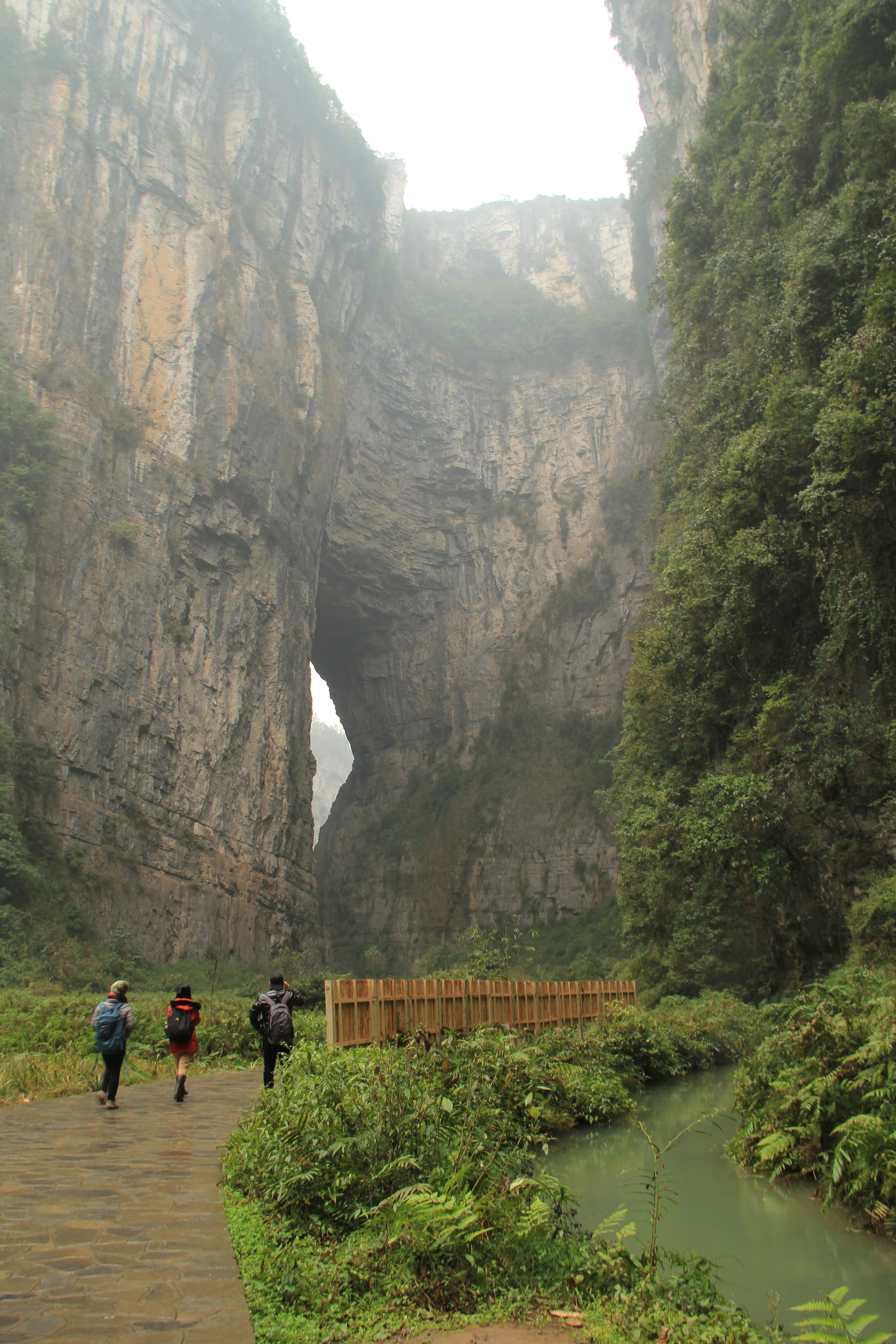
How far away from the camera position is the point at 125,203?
30.5 metres

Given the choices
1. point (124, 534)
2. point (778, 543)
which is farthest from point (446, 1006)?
point (124, 534)

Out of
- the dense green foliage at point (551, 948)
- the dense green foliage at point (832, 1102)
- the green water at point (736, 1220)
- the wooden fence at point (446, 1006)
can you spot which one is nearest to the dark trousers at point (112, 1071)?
the wooden fence at point (446, 1006)

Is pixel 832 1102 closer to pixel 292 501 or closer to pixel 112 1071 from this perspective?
pixel 112 1071

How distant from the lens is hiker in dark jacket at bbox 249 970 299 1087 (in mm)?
7625

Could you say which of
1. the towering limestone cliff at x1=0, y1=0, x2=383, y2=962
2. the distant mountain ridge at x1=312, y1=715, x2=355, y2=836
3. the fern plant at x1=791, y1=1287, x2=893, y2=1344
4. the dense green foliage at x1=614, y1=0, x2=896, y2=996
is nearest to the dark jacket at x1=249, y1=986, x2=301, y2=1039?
the fern plant at x1=791, y1=1287, x2=893, y2=1344

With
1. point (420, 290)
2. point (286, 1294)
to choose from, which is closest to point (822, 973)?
point (286, 1294)

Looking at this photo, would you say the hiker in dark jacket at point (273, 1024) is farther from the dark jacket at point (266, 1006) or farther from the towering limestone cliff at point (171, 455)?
the towering limestone cliff at point (171, 455)

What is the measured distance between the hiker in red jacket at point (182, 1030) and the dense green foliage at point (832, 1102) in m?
5.12

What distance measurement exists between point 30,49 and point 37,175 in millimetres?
5326

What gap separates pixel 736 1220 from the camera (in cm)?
546

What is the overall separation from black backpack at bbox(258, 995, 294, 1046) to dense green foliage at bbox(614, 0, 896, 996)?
8981mm

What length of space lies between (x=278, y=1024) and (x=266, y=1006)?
203 millimetres

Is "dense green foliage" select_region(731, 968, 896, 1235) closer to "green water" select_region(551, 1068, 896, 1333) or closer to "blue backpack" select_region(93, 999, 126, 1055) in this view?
"green water" select_region(551, 1068, 896, 1333)

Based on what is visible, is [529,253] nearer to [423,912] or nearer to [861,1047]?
[423,912]
